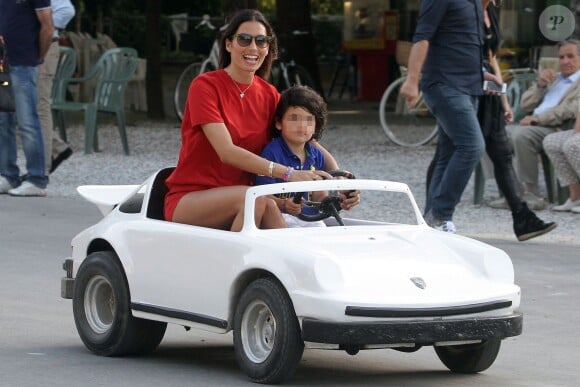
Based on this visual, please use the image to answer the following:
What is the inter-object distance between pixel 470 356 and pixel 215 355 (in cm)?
119

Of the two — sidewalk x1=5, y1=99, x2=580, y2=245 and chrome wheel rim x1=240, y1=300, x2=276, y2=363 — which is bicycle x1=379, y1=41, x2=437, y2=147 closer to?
sidewalk x1=5, y1=99, x2=580, y2=245

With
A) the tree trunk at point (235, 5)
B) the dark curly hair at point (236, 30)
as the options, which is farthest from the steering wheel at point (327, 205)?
the tree trunk at point (235, 5)

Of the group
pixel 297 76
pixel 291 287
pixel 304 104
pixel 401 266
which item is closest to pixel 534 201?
pixel 304 104

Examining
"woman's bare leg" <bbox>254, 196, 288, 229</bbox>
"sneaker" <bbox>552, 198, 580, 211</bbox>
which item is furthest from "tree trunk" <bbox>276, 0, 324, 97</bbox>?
"woman's bare leg" <bbox>254, 196, 288, 229</bbox>

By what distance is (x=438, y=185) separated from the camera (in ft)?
33.9

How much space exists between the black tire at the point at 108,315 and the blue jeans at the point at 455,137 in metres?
3.62

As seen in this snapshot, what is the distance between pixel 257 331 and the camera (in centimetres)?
596

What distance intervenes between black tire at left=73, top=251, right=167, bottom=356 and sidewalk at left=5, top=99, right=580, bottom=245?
14.5 feet

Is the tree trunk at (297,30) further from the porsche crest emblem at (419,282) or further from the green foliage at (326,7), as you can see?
the green foliage at (326,7)

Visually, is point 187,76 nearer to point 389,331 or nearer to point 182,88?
point 182,88

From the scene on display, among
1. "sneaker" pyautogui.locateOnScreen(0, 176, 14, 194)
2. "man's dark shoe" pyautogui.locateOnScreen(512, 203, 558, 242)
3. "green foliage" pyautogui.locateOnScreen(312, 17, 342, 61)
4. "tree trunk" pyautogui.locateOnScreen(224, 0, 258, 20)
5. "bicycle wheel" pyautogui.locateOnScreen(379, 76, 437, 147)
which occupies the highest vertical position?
"tree trunk" pyautogui.locateOnScreen(224, 0, 258, 20)

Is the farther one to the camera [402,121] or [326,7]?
[326,7]

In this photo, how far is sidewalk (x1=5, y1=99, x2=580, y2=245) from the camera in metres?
11.5

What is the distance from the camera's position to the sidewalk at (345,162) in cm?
1146
